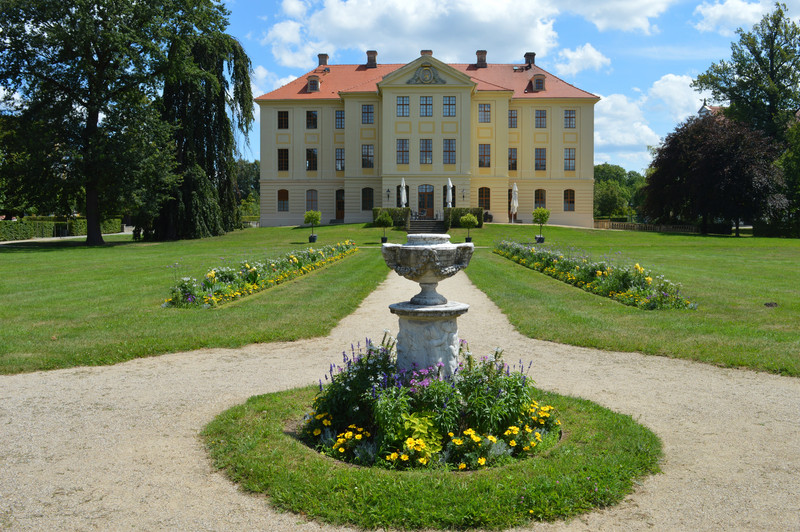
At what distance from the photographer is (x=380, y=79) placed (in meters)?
52.1

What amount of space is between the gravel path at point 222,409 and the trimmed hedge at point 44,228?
4290cm

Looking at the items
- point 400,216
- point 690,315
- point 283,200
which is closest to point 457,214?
point 400,216

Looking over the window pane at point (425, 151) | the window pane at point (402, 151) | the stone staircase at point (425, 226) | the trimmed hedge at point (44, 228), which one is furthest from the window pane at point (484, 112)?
the trimmed hedge at point (44, 228)

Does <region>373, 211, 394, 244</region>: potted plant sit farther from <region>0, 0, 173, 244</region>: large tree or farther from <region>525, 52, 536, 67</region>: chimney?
<region>525, 52, 536, 67</region>: chimney

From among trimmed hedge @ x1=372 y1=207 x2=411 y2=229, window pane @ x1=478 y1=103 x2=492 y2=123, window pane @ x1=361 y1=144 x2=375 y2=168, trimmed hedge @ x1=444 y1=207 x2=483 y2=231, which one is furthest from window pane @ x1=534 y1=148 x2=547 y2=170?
trimmed hedge @ x1=372 y1=207 x2=411 y2=229

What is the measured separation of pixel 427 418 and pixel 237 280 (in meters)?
9.66

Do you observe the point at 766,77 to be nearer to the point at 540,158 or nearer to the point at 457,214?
the point at 540,158

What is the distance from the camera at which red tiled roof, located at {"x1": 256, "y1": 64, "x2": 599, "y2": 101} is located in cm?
5028

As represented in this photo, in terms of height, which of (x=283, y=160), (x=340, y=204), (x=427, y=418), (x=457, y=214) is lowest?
(x=427, y=418)

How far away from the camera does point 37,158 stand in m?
31.1

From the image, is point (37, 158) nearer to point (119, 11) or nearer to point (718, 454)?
point (119, 11)

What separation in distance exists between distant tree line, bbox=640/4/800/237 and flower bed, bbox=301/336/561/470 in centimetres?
4452

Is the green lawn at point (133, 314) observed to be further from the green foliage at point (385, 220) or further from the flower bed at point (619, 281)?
the green foliage at point (385, 220)

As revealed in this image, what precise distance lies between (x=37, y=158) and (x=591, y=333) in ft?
101
